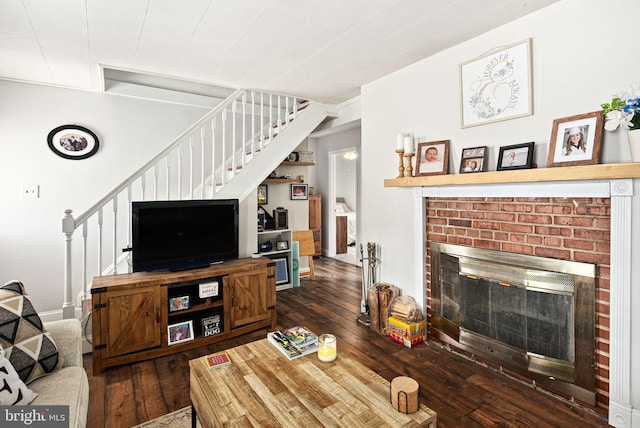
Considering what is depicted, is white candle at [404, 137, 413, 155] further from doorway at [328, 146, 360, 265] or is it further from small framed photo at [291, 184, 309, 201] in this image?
doorway at [328, 146, 360, 265]

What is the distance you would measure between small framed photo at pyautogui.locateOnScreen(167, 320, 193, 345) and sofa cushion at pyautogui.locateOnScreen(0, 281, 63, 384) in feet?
3.52

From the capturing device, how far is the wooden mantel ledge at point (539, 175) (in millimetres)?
1731

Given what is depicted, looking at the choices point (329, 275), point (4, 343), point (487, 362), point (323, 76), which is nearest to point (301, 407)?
point (4, 343)

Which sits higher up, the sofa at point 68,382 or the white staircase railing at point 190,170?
the white staircase railing at point 190,170

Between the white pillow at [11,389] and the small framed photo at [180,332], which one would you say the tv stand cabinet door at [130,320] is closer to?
the small framed photo at [180,332]

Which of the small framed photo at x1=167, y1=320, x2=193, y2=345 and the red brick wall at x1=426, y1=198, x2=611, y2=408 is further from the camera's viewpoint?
the small framed photo at x1=167, y1=320, x2=193, y2=345

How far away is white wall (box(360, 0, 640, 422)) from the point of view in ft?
6.10

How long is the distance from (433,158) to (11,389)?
113 inches

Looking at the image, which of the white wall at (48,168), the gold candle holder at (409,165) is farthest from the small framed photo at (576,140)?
the white wall at (48,168)

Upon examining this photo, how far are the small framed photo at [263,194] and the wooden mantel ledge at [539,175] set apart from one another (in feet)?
7.72

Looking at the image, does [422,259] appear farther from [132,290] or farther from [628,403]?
[132,290]

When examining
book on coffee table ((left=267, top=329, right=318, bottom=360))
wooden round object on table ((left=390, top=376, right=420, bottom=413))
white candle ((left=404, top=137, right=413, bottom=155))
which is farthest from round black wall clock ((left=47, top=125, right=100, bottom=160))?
wooden round object on table ((left=390, top=376, right=420, bottom=413))

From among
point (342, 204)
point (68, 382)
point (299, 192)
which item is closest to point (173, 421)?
point (68, 382)

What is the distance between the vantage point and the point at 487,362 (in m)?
2.48
